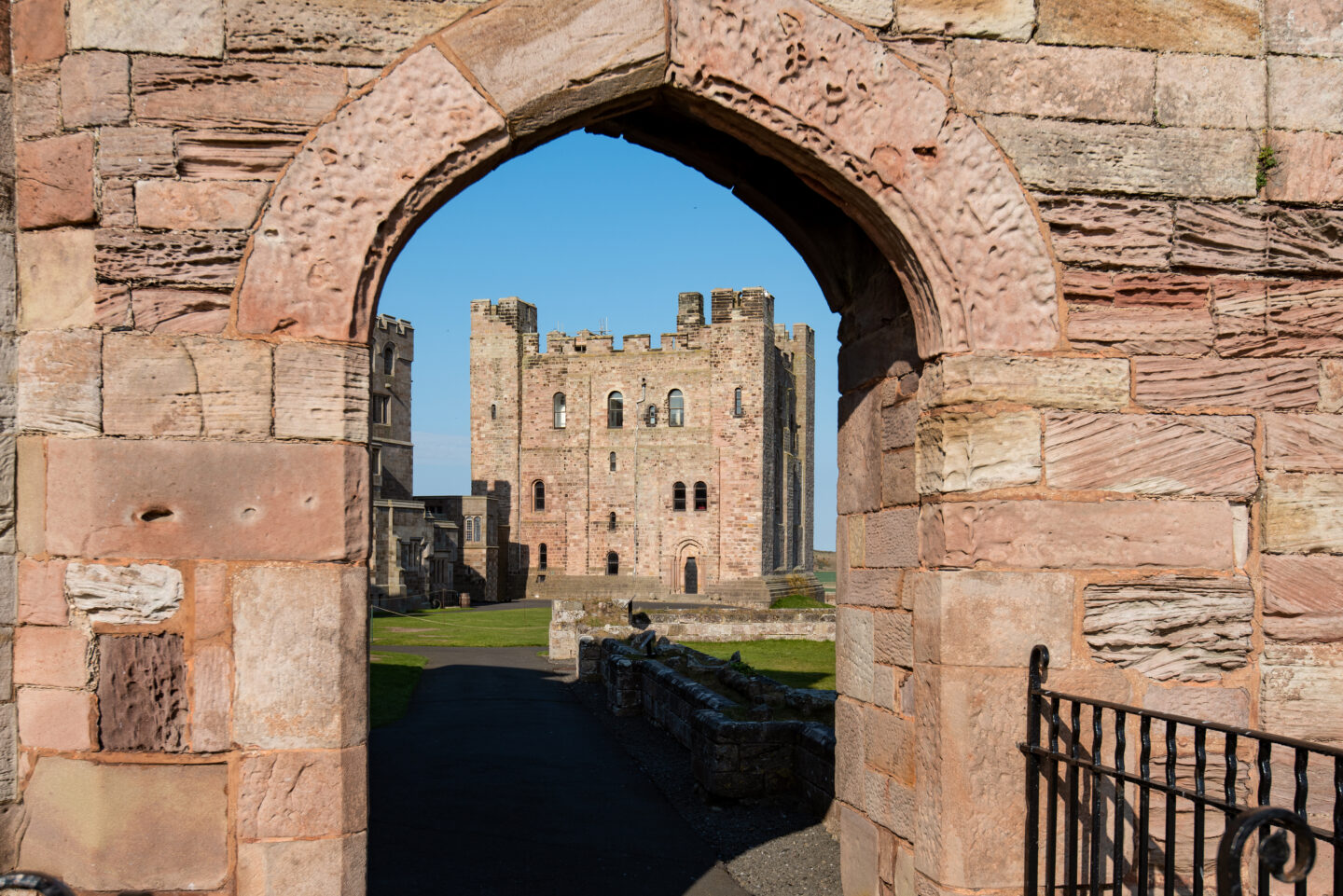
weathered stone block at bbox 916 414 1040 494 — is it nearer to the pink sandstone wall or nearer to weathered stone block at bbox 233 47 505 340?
the pink sandstone wall

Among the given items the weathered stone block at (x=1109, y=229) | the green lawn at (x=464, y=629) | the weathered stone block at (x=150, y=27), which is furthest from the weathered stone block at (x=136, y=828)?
the green lawn at (x=464, y=629)

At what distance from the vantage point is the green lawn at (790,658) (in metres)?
14.1

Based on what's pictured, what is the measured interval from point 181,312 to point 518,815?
508 cm

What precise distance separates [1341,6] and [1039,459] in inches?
82.1

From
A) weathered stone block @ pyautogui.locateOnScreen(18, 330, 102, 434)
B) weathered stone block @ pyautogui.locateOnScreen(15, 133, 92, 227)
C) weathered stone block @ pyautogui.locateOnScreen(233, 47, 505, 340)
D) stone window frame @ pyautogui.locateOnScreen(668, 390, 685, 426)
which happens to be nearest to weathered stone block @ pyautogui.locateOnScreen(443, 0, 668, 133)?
weathered stone block @ pyautogui.locateOnScreen(233, 47, 505, 340)

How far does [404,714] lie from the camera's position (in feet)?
37.7

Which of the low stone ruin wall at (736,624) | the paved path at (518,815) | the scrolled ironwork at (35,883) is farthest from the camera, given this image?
the low stone ruin wall at (736,624)

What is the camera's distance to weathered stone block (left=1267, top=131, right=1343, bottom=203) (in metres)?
3.77

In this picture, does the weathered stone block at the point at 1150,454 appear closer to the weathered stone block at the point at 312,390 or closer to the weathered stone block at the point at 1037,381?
the weathered stone block at the point at 1037,381

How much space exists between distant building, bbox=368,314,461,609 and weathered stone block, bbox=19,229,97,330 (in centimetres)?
2264

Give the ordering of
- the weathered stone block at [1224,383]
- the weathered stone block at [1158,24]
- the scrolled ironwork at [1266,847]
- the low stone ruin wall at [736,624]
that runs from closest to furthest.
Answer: the scrolled ironwork at [1266,847], the weathered stone block at [1224,383], the weathered stone block at [1158,24], the low stone ruin wall at [736,624]

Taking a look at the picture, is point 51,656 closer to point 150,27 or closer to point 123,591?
point 123,591

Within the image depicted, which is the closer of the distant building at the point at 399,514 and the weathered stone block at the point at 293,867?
the weathered stone block at the point at 293,867

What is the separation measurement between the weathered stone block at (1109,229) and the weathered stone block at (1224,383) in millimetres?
375
